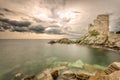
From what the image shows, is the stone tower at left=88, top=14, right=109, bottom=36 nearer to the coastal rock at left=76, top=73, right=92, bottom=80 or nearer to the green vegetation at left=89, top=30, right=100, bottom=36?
the green vegetation at left=89, top=30, right=100, bottom=36

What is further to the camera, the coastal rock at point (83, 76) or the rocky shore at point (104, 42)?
the rocky shore at point (104, 42)

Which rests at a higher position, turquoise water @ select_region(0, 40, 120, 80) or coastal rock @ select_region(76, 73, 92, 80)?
coastal rock @ select_region(76, 73, 92, 80)

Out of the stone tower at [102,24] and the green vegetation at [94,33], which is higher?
the stone tower at [102,24]

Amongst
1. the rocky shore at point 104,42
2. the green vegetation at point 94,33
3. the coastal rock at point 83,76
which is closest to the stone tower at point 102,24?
the green vegetation at point 94,33

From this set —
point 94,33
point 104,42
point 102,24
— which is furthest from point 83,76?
point 102,24

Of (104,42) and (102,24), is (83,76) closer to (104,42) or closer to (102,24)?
(104,42)

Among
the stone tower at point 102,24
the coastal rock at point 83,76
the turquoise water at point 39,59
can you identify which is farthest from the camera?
the stone tower at point 102,24

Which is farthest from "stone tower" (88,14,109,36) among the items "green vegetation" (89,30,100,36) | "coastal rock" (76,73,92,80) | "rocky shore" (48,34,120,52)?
"coastal rock" (76,73,92,80)

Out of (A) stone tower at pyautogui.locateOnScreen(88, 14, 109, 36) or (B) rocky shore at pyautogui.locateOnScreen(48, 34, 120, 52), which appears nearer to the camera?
(B) rocky shore at pyautogui.locateOnScreen(48, 34, 120, 52)

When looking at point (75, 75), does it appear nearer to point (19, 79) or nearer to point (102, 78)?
point (102, 78)

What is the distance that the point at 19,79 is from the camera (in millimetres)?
14664

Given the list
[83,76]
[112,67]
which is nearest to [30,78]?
[83,76]

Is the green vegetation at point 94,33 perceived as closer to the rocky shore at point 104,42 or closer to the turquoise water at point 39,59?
the rocky shore at point 104,42

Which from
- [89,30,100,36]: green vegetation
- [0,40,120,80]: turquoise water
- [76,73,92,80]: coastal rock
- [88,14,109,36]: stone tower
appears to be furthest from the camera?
[88,14,109,36]: stone tower
